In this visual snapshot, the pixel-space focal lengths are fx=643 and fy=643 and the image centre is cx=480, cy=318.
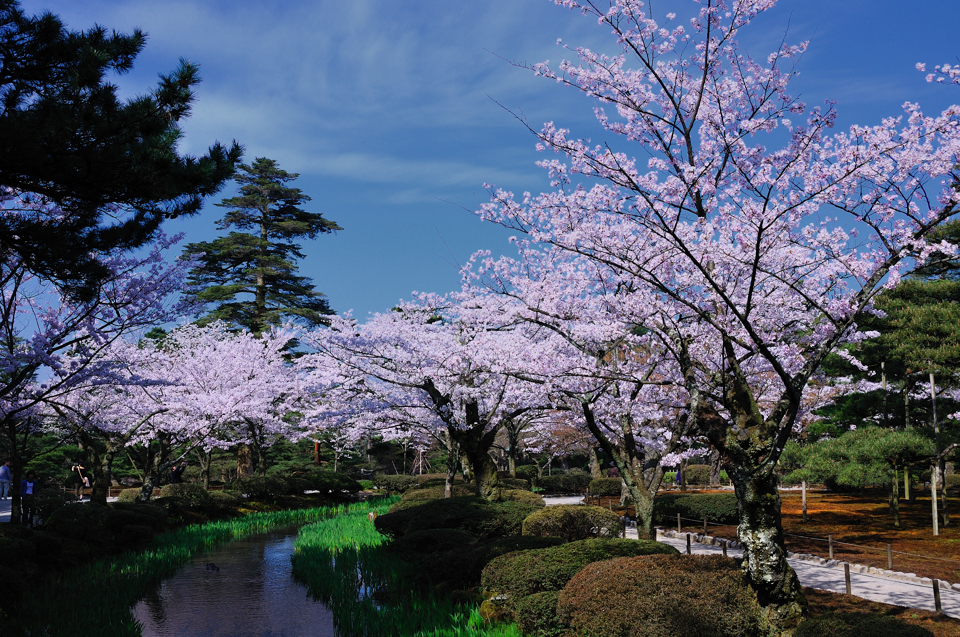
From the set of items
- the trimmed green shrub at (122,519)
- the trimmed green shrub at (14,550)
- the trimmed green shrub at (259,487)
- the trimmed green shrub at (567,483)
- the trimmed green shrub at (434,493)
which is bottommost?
the trimmed green shrub at (567,483)

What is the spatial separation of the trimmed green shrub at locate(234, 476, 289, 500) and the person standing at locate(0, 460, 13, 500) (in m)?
6.98

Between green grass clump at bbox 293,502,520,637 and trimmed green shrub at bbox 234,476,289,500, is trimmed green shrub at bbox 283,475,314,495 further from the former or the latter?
green grass clump at bbox 293,502,520,637

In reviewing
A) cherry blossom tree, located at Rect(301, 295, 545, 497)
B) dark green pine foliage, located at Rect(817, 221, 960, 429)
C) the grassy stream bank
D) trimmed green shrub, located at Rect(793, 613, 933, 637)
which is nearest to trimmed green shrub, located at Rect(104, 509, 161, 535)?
the grassy stream bank

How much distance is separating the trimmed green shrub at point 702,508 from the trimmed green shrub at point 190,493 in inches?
548

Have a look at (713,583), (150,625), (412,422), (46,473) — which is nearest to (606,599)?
(713,583)

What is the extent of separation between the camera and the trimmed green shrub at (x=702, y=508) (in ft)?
57.9

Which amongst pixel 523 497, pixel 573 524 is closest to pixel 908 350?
pixel 523 497

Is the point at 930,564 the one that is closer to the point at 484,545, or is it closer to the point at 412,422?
the point at 484,545

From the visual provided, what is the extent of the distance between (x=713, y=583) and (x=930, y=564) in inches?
330

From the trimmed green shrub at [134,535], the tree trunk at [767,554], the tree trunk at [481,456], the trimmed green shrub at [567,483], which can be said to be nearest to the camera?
the tree trunk at [767,554]

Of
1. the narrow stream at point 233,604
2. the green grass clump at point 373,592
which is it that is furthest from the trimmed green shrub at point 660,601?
the narrow stream at point 233,604

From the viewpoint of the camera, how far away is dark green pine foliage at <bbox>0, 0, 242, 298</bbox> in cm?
600

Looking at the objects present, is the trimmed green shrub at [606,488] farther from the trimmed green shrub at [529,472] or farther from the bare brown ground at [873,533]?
the trimmed green shrub at [529,472]

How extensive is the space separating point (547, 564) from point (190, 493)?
1663cm
